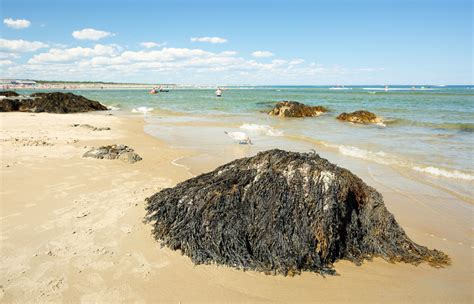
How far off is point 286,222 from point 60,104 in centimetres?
3124

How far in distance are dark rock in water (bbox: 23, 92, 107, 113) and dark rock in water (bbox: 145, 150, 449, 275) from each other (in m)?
28.5

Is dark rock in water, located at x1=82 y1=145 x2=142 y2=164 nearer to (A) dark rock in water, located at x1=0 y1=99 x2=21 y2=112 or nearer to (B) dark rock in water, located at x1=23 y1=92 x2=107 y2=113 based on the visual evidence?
(B) dark rock in water, located at x1=23 y1=92 x2=107 y2=113

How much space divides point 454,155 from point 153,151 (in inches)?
445

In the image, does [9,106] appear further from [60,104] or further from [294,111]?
[294,111]

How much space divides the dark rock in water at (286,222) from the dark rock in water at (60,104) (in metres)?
28.5

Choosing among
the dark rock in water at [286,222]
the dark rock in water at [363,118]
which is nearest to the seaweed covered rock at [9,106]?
the dark rock in water at [363,118]

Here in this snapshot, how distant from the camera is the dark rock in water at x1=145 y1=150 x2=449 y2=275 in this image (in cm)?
452

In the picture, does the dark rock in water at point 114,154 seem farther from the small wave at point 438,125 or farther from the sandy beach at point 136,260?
the small wave at point 438,125

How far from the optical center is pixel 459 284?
4.23 meters

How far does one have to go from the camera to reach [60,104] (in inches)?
1193

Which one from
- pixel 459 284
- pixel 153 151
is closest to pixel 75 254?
pixel 459 284

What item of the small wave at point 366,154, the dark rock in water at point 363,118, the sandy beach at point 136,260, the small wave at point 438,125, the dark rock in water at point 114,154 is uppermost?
the dark rock in water at point 363,118

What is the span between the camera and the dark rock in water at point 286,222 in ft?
14.8

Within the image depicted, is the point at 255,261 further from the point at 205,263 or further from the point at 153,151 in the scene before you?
the point at 153,151
